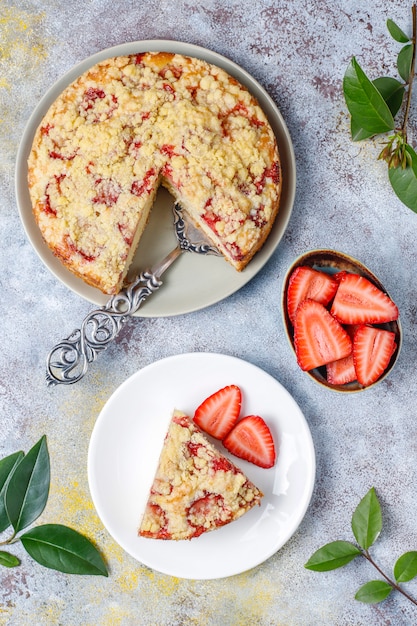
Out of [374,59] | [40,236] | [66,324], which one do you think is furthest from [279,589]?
[374,59]

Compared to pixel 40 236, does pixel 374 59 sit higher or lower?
higher

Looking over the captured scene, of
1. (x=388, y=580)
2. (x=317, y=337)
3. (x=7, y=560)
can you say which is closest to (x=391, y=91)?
(x=317, y=337)

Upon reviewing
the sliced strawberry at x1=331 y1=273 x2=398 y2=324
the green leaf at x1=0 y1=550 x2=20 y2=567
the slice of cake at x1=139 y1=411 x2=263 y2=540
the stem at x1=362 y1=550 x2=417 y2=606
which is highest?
the sliced strawberry at x1=331 y1=273 x2=398 y2=324

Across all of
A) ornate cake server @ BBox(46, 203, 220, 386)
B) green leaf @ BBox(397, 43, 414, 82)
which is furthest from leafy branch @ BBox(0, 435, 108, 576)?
green leaf @ BBox(397, 43, 414, 82)

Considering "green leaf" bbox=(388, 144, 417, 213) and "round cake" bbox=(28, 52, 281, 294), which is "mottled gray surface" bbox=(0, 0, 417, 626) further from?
"round cake" bbox=(28, 52, 281, 294)

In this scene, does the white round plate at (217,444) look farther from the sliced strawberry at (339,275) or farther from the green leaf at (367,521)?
the sliced strawberry at (339,275)

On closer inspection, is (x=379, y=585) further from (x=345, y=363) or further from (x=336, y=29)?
(x=336, y=29)
